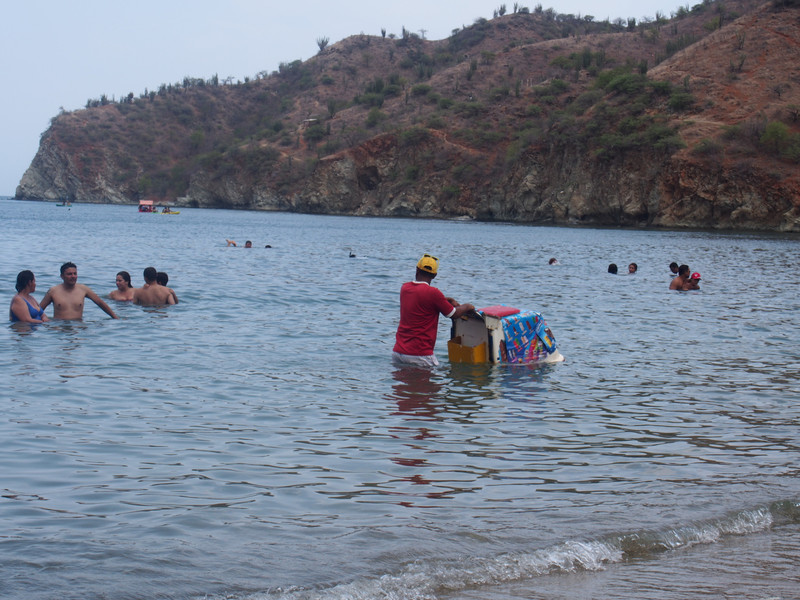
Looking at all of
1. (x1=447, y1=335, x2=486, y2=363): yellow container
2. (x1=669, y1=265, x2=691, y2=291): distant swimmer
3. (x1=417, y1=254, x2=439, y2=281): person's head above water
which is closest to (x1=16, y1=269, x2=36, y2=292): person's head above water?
(x1=417, y1=254, x2=439, y2=281): person's head above water

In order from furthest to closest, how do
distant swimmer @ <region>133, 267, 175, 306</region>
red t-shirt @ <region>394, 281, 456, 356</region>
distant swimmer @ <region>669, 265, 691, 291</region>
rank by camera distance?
distant swimmer @ <region>669, 265, 691, 291</region> → distant swimmer @ <region>133, 267, 175, 306</region> → red t-shirt @ <region>394, 281, 456, 356</region>

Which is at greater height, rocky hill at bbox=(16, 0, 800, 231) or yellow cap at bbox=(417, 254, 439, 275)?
Result: rocky hill at bbox=(16, 0, 800, 231)

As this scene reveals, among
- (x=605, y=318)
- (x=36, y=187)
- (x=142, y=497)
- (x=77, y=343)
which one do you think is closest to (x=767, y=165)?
(x=605, y=318)

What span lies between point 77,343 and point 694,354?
9.11 metres

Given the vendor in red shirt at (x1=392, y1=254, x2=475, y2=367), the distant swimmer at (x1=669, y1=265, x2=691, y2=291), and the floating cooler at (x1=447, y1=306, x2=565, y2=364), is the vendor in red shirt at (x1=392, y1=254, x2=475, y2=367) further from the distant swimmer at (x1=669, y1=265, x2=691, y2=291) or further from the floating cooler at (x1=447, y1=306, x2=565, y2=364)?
the distant swimmer at (x1=669, y1=265, x2=691, y2=291)

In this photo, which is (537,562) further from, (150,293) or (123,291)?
(123,291)

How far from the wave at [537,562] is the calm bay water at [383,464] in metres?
0.02

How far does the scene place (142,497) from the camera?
5.51 metres

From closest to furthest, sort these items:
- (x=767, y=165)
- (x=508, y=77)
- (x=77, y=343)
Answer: (x=77, y=343)
(x=767, y=165)
(x=508, y=77)

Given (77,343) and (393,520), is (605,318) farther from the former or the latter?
(393,520)

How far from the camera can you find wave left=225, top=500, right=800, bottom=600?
4.30 m

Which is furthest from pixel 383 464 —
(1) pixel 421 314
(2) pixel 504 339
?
(2) pixel 504 339

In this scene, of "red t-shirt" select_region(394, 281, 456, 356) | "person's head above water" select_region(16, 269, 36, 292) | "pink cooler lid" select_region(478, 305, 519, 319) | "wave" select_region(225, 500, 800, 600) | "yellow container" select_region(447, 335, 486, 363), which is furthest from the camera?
"person's head above water" select_region(16, 269, 36, 292)

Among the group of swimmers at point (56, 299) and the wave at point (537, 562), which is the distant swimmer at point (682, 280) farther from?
the wave at point (537, 562)
